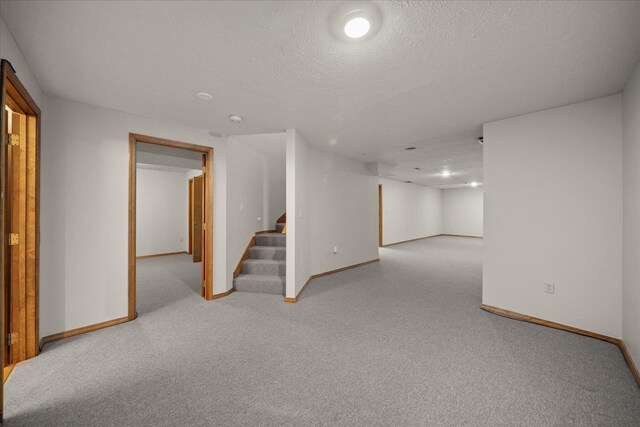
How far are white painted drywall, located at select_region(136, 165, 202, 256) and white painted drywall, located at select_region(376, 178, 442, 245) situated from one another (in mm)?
6180

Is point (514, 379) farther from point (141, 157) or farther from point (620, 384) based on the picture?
point (141, 157)

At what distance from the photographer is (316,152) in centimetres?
446

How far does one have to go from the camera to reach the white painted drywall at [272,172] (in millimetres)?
4527

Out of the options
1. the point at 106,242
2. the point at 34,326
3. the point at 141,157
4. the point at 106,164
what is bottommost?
the point at 34,326

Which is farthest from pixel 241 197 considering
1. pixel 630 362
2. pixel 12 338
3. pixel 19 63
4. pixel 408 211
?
pixel 408 211

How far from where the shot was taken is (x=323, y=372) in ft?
5.95

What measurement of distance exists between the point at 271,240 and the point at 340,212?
4.98 ft

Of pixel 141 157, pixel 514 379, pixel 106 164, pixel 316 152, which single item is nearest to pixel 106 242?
pixel 106 164

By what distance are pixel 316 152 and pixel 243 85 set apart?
2.41m

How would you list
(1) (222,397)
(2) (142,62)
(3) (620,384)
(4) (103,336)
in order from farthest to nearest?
(4) (103,336)
(2) (142,62)
(3) (620,384)
(1) (222,397)

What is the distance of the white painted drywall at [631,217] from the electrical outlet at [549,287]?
468 mm

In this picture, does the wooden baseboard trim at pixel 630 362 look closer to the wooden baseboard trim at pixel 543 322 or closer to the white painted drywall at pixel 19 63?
the wooden baseboard trim at pixel 543 322

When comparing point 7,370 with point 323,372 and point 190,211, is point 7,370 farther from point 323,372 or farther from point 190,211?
point 190,211

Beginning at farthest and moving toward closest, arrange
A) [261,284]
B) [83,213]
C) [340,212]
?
[340,212] → [261,284] → [83,213]
